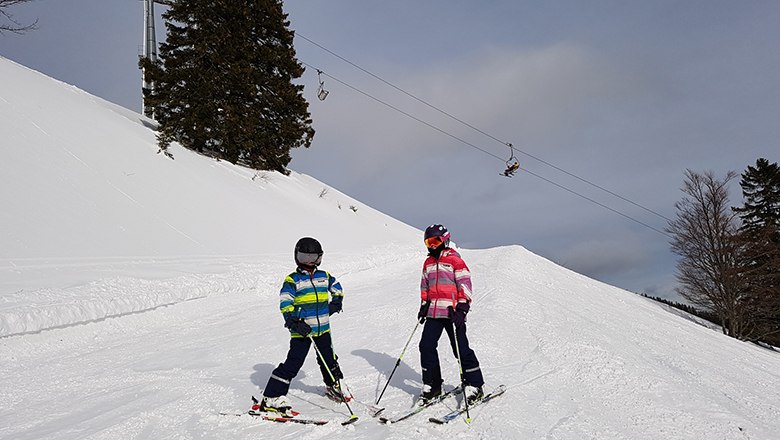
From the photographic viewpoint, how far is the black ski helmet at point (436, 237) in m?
5.14

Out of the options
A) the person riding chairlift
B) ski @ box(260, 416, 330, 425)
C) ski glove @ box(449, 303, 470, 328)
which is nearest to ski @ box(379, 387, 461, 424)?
ski @ box(260, 416, 330, 425)

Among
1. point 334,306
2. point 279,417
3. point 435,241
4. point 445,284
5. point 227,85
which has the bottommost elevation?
point 279,417

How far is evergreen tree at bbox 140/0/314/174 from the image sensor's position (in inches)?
847

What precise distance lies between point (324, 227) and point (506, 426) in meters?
15.8

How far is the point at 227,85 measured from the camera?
22.0 m

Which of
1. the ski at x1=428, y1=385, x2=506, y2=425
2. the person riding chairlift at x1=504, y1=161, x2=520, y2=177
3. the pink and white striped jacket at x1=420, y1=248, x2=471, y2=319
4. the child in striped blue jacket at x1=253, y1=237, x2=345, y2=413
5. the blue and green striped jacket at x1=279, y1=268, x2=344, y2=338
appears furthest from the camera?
the person riding chairlift at x1=504, y1=161, x2=520, y2=177

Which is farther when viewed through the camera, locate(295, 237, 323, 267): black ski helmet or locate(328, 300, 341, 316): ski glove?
locate(328, 300, 341, 316): ski glove

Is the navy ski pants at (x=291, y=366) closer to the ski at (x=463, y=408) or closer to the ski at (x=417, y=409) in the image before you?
the ski at (x=417, y=409)

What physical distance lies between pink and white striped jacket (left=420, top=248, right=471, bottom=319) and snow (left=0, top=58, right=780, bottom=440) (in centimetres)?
110

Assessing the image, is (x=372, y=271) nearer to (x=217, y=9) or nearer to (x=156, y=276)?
(x=156, y=276)

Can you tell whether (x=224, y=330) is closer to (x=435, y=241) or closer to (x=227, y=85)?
(x=435, y=241)

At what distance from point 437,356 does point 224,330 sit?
5.20 meters

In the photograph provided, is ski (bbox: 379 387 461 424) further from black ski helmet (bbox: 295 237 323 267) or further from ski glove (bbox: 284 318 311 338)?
black ski helmet (bbox: 295 237 323 267)

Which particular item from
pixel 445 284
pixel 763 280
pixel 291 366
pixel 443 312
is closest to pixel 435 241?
pixel 445 284
